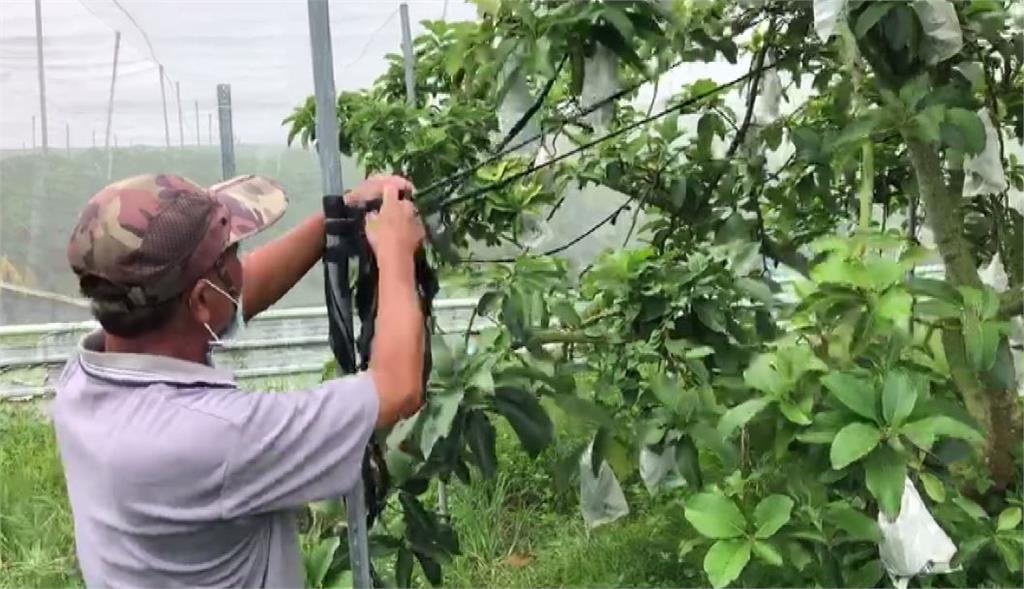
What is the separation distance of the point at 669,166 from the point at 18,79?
2.72m

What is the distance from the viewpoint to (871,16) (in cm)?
112

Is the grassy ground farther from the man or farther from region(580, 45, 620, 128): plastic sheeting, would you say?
the man

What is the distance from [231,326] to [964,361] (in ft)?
3.26

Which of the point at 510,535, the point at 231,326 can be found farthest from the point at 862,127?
the point at 510,535

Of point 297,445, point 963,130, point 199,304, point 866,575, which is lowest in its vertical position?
point 866,575

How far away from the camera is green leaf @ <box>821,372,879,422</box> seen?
100 cm

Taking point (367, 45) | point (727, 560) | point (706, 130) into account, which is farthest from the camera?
point (367, 45)

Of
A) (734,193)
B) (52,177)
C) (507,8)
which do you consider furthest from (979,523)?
(52,177)

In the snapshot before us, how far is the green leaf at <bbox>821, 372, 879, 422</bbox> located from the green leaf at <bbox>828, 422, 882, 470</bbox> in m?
0.01

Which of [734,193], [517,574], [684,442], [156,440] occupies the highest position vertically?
[734,193]

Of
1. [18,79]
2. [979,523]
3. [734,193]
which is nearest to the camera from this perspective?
[979,523]

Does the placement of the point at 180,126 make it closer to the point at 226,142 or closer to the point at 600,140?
the point at 226,142

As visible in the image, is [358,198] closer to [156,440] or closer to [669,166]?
[156,440]

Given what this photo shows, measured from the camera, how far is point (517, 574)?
7.61 ft
